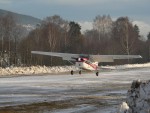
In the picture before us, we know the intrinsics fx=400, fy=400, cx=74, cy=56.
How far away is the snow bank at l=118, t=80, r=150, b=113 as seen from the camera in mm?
9945

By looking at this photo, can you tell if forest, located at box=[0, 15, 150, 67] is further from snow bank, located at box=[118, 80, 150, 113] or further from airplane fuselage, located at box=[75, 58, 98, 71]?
snow bank, located at box=[118, 80, 150, 113]

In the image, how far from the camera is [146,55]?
9188 cm

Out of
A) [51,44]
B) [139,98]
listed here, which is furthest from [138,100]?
[51,44]

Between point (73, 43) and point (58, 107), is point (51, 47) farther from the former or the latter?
point (58, 107)

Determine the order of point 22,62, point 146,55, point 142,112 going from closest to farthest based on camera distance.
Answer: point 142,112
point 22,62
point 146,55

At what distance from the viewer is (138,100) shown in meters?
10.4

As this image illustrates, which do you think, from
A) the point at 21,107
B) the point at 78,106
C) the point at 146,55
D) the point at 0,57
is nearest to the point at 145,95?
the point at 78,106

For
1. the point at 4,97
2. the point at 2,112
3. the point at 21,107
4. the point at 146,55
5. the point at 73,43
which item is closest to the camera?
the point at 2,112

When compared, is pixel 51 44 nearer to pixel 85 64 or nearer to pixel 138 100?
pixel 85 64

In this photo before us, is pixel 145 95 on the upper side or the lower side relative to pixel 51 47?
lower

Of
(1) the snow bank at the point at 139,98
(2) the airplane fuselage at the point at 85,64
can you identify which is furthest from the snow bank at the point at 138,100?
(2) the airplane fuselage at the point at 85,64

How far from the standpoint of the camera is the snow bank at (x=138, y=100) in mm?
9945

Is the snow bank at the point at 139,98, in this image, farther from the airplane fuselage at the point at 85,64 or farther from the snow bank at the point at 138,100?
the airplane fuselage at the point at 85,64

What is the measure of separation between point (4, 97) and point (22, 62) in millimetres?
47265
